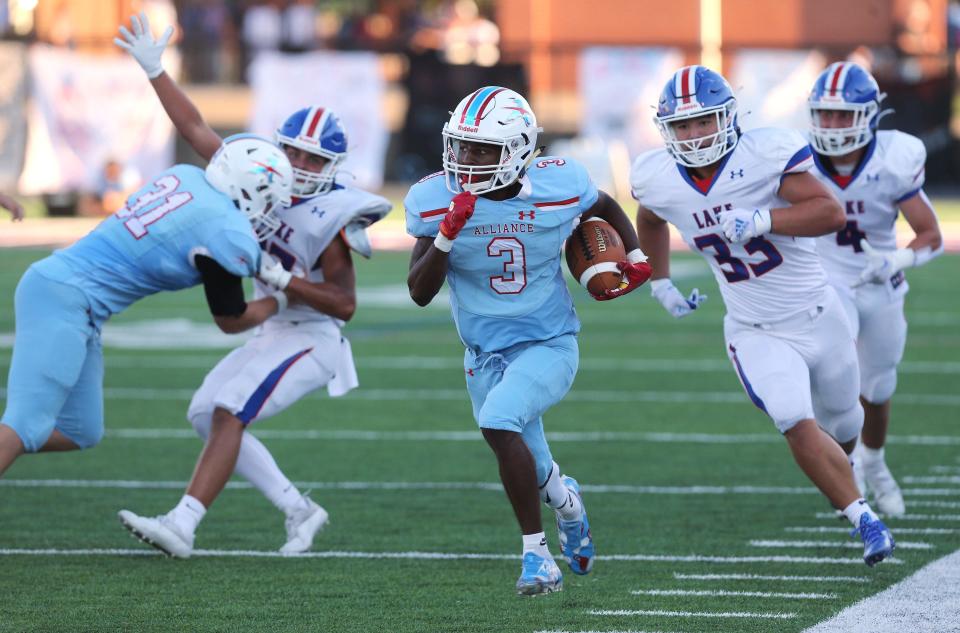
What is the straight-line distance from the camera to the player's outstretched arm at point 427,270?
4902 millimetres

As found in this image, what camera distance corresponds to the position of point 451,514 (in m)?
6.43

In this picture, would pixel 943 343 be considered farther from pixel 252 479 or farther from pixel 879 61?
pixel 879 61

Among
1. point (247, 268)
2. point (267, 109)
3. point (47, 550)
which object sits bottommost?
point (267, 109)

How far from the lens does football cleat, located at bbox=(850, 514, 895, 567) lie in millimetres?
5055

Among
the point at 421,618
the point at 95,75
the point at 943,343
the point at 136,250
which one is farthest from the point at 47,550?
the point at 95,75

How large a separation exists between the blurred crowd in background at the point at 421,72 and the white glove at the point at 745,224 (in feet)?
50.4

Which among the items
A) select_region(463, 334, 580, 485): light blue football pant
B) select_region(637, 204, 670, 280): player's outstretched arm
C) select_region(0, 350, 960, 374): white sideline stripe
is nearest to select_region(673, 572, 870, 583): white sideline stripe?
select_region(463, 334, 580, 485): light blue football pant

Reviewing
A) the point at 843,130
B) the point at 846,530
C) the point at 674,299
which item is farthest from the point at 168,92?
the point at 846,530

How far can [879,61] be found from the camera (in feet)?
92.8

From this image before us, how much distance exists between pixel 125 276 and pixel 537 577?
169 centimetres

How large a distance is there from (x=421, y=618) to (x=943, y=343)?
7685 millimetres

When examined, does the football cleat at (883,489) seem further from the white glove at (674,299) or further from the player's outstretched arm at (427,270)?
the player's outstretched arm at (427,270)

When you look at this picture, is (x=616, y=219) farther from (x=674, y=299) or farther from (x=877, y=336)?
(x=877, y=336)

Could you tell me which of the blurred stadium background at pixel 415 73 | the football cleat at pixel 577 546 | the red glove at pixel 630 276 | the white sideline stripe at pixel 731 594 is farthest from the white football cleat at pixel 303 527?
the blurred stadium background at pixel 415 73
